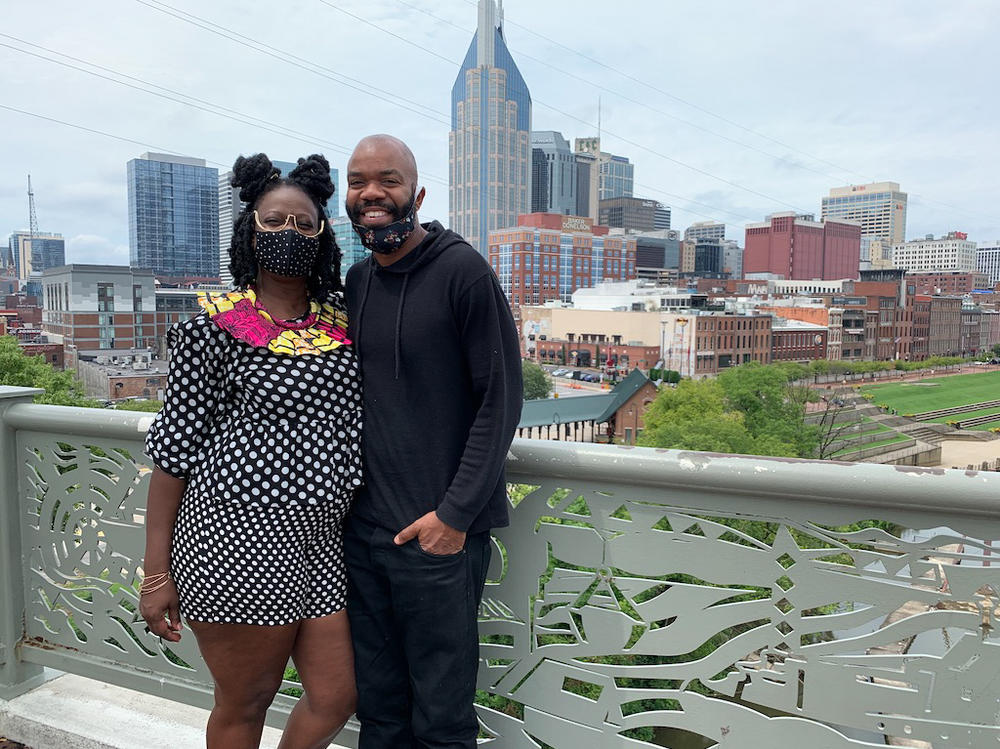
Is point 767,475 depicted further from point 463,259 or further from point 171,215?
point 171,215

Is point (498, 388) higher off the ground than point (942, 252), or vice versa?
point (942, 252)

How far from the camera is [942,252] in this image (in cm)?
12962

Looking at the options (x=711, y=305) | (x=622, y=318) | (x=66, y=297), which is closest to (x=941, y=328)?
(x=711, y=305)

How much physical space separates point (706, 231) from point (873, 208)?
3428 cm

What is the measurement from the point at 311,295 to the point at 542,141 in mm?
162136

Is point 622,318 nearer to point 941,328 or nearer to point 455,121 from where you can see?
point 941,328

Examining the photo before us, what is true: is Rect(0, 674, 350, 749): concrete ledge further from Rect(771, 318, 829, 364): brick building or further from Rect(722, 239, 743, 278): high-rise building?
Rect(722, 239, 743, 278): high-rise building

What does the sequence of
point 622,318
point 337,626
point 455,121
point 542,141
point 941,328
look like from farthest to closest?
point 542,141
point 455,121
point 941,328
point 622,318
point 337,626

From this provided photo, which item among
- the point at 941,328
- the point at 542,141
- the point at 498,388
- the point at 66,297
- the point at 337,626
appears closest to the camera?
the point at 498,388

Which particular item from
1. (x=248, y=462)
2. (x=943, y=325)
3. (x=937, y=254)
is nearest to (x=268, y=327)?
(x=248, y=462)

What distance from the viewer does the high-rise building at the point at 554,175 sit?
152750mm

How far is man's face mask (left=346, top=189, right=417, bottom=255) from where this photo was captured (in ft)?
4.73

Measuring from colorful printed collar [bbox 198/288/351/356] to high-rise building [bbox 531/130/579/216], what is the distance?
152 m

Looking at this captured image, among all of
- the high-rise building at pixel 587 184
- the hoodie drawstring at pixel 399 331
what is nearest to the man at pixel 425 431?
the hoodie drawstring at pixel 399 331
